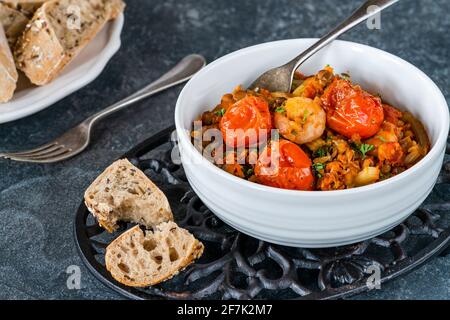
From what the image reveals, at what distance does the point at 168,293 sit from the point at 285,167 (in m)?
0.53

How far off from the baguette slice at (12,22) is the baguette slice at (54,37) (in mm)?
51

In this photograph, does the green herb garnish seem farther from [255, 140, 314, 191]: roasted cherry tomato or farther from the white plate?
the white plate

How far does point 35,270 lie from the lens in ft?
8.01

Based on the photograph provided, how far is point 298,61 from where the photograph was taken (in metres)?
2.61

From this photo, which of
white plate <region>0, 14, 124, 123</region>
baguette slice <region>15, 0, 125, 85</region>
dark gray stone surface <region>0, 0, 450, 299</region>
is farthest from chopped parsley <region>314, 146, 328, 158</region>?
baguette slice <region>15, 0, 125, 85</region>

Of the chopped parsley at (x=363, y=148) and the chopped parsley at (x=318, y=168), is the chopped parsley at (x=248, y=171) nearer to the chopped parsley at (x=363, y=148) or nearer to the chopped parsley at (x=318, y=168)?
the chopped parsley at (x=318, y=168)

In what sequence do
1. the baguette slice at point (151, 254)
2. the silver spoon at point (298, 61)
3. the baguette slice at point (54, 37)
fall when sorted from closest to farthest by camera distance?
the baguette slice at point (151, 254) → the silver spoon at point (298, 61) → the baguette slice at point (54, 37)

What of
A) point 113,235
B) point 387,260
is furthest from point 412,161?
point 113,235

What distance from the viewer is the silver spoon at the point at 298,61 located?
8.51ft

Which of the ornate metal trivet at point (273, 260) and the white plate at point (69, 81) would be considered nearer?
the ornate metal trivet at point (273, 260)

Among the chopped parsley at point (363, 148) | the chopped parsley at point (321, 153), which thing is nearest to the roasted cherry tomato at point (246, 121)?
the chopped parsley at point (321, 153)

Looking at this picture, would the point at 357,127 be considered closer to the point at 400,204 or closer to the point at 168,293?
the point at 400,204

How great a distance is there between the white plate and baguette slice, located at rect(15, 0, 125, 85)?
0.17 ft

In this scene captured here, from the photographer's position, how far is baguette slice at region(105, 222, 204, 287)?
2236 millimetres
